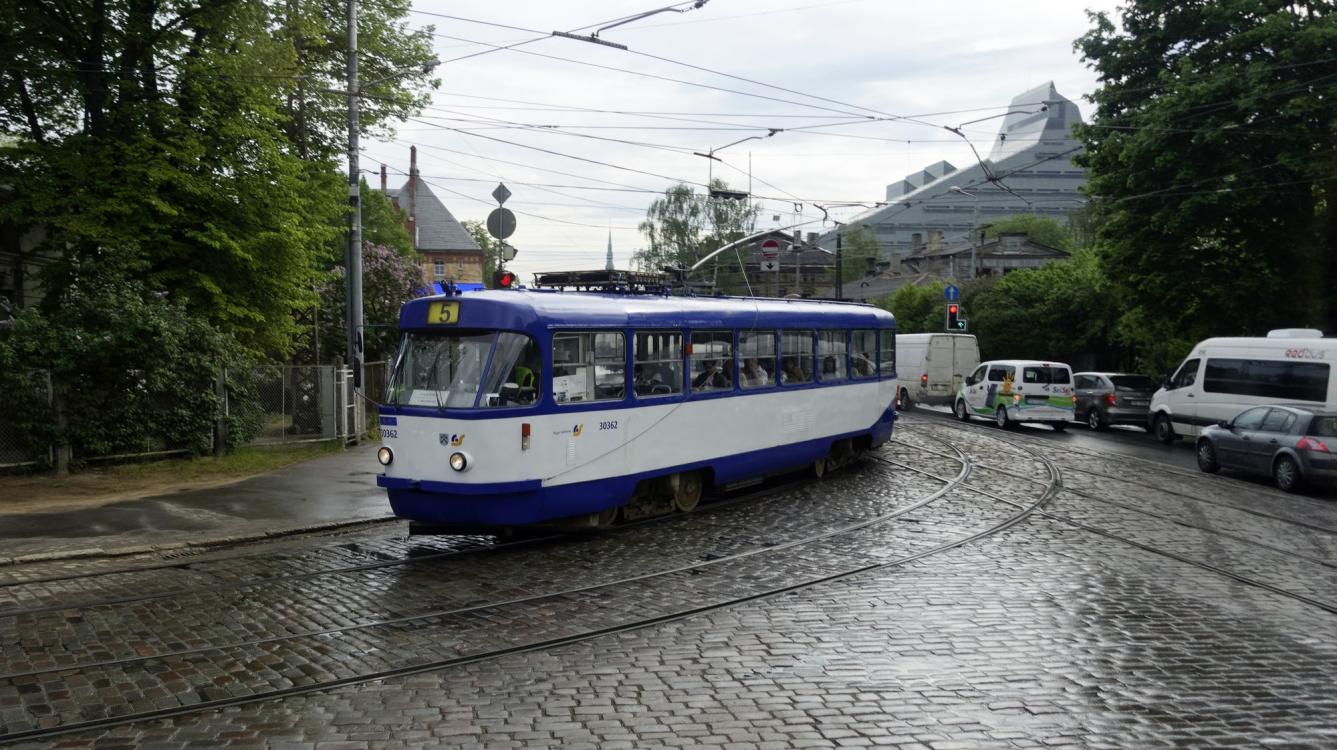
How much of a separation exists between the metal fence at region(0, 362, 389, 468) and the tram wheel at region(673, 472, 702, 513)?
7.12m

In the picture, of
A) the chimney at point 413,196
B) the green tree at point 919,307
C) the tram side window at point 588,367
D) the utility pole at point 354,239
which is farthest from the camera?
the chimney at point 413,196

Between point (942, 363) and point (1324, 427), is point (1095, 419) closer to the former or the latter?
point (942, 363)

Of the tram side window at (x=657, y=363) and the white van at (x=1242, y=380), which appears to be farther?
the white van at (x=1242, y=380)

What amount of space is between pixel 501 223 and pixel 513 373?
29.8 feet

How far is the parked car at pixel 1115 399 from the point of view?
93.3 feet

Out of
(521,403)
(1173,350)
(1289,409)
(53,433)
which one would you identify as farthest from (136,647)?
(1173,350)

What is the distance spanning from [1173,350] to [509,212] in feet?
69.7

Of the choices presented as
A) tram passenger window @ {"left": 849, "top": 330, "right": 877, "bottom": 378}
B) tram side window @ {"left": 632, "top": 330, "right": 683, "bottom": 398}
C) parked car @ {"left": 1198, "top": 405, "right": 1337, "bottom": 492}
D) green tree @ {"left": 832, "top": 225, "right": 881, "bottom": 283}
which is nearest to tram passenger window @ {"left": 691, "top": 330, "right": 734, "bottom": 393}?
tram side window @ {"left": 632, "top": 330, "right": 683, "bottom": 398}

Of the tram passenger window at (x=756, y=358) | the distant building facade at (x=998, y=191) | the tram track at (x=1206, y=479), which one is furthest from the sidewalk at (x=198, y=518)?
the distant building facade at (x=998, y=191)

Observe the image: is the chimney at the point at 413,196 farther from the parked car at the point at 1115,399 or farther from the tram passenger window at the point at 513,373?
the tram passenger window at the point at 513,373

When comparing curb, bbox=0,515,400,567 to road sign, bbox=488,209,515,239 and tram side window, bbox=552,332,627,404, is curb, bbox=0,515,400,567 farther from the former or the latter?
road sign, bbox=488,209,515,239

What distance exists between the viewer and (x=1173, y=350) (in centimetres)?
3072

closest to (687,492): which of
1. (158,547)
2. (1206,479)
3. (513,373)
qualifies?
(513,373)

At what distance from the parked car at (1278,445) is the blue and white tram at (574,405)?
28.5ft
